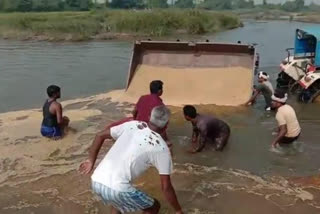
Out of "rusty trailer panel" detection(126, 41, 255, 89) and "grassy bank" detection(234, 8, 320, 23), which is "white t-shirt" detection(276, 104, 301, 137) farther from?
"grassy bank" detection(234, 8, 320, 23)

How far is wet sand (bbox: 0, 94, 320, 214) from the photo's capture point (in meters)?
5.86

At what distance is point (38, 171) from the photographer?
7.02 metres

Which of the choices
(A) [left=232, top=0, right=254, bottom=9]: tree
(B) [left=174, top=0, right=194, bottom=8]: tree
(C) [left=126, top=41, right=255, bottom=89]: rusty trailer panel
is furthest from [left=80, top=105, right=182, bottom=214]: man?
(A) [left=232, top=0, right=254, bottom=9]: tree

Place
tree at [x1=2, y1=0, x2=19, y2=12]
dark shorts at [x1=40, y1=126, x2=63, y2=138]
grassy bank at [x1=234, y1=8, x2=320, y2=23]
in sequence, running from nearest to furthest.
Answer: dark shorts at [x1=40, y1=126, x2=63, y2=138]
tree at [x1=2, y1=0, x2=19, y2=12]
grassy bank at [x1=234, y1=8, x2=320, y2=23]

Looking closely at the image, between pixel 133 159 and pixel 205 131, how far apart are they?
12.4 feet

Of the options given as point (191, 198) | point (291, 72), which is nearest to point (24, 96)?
point (291, 72)

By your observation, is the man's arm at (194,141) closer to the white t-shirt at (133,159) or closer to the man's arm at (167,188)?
the man's arm at (167,188)

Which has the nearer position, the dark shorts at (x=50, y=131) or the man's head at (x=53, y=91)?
the man's head at (x=53, y=91)

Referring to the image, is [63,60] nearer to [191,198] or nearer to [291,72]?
[291,72]

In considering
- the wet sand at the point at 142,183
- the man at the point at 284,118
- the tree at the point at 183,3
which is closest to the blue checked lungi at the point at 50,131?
the wet sand at the point at 142,183

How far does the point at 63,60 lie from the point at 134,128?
17874 mm

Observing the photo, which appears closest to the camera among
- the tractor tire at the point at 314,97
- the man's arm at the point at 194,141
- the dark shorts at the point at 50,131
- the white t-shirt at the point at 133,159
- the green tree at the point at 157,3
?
the white t-shirt at the point at 133,159

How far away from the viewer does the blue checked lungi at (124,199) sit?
12.5ft

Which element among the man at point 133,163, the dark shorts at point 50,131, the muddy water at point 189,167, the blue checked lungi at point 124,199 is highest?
the man at point 133,163
